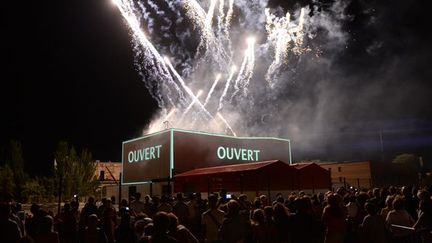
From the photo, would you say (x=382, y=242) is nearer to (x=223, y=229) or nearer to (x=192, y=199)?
(x=223, y=229)

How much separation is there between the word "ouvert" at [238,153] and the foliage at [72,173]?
26170mm

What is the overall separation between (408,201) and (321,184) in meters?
20.0

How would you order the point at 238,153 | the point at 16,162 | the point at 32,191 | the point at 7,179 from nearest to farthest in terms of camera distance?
the point at 238,153 < the point at 7,179 < the point at 32,191 < the point at 16,162

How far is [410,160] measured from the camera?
61781mm

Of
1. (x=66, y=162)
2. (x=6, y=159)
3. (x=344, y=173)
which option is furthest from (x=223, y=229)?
(x=6, y=159)

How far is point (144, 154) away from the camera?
34.6m

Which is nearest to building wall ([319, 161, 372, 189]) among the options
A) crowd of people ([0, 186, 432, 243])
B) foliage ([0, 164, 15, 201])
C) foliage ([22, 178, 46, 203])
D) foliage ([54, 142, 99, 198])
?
foliage ([54, 142, 99, 198])

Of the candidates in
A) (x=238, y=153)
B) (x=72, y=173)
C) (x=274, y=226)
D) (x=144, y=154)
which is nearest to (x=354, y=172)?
(x=238, y=153)

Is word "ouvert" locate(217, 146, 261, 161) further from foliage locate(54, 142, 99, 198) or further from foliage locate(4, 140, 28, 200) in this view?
foliage locate(4, 140, 28, 200)

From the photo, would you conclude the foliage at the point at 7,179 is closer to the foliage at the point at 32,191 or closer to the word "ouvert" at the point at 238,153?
the foliage at the point at 32,191

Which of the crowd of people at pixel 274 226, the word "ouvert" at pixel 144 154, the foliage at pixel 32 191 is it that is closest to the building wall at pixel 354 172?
the word "ouvert" at pixel 144 154

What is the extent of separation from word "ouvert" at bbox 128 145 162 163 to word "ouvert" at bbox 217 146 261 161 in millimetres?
5559

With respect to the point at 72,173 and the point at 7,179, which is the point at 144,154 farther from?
the point at 7,179

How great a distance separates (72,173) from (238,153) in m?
27.6
